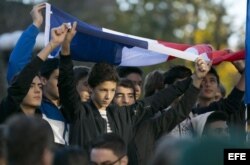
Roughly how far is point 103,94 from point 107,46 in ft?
2.87

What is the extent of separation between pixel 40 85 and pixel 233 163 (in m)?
2.95

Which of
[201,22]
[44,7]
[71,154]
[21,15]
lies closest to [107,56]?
[44,7]

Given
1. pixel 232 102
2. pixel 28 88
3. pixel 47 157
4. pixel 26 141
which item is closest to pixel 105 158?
pixel 28 88

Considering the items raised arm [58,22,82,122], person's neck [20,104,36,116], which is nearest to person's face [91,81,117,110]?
raised arm [58,22,82,122]

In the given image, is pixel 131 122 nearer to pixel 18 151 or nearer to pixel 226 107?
pixel 226 107

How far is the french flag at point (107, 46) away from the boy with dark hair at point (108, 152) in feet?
6.52

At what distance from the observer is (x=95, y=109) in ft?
24.4

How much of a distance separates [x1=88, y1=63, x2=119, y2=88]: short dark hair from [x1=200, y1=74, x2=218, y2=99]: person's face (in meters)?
1.82

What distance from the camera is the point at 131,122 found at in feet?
24.9

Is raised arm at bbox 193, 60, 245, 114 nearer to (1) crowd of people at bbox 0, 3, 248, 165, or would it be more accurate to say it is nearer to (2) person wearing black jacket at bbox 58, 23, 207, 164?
(1) crowd of people at bbox 0, 3, 248, 165

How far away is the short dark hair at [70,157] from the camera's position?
4906 mm

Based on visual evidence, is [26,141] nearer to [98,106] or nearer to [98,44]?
[98,106]

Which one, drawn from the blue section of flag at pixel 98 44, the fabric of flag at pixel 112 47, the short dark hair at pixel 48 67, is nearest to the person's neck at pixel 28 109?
the short dark hair at pixel 48 67

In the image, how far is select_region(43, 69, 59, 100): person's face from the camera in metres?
7.58
